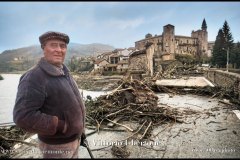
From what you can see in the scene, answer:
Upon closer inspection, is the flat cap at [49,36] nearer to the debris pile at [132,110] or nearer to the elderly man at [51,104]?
the elderly man at [51,104]

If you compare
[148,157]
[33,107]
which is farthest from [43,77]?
[148,157]

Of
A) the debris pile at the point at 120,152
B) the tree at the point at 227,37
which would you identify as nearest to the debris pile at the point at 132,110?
the debris pile at the point at 120,152

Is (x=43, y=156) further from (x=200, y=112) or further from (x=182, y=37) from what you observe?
(x=182, y=37)

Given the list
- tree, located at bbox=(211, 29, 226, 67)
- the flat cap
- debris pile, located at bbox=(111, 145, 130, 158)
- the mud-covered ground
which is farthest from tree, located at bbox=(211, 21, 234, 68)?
the flat cap

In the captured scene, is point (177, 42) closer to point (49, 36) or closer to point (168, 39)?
point (168, 39)

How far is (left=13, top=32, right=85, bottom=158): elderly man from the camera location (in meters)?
2.02

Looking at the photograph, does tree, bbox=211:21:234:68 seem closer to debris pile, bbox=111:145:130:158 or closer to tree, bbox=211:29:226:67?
tree, bbox=211:29:226:67

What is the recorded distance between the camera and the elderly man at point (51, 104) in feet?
6.63

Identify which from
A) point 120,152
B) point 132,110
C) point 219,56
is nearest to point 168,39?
point 219,56

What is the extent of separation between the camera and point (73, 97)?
2.39m

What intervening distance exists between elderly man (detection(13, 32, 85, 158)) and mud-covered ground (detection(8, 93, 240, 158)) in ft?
4.92

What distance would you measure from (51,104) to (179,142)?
333 centimetres

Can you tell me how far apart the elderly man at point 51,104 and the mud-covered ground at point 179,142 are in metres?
1.50

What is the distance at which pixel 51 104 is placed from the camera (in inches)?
86.4
